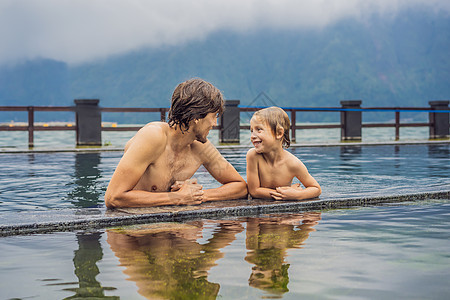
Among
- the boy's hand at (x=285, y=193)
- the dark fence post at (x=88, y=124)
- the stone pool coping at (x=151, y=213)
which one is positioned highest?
the dark fence post at (x=88, y=124)

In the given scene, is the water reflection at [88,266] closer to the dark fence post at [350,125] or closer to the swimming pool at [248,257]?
the swimming pool at [248,257]

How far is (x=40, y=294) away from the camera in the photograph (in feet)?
8.64

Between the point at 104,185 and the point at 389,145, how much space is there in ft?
40.0

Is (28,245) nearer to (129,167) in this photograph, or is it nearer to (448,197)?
(129,167)

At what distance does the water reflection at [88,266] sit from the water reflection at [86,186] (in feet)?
6.61

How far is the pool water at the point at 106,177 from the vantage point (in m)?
6.36

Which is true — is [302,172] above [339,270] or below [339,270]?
above

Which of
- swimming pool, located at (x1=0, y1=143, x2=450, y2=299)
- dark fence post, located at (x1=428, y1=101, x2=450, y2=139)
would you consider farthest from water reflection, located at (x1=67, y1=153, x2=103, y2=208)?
dark fence post, located at (x1=428, y1=101, x2=450, y2=139)

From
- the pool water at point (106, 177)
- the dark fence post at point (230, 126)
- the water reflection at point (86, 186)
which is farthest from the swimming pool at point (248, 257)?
the dark fence post at point (230, 126)

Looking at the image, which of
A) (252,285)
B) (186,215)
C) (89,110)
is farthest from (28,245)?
(89,110)

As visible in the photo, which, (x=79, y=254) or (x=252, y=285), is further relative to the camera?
(x=79, y=254)

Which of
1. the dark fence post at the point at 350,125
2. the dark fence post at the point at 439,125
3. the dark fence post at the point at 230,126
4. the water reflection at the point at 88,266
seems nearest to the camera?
the water reflection at the point at 88,266

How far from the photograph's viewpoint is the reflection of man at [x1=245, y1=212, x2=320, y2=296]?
9.25ft

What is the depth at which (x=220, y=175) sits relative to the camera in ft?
17.5
